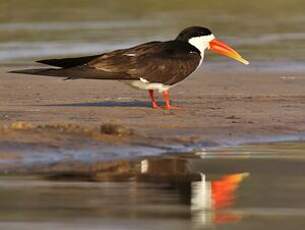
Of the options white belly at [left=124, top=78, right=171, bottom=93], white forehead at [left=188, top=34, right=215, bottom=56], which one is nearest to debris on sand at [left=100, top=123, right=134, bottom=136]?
white belly at [left=124, top=78, right=171, bottom=93]

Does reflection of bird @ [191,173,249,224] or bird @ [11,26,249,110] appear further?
bird @ [11,26,249,110]

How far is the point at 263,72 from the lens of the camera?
21.5 m

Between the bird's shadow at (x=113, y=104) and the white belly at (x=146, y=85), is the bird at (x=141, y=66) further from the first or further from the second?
the bird's shadow at (x=113, y=104)

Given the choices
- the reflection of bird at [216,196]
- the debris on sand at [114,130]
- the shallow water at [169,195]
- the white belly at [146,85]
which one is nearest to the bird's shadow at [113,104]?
the white belly at [146,85]

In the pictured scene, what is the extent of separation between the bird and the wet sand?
382mm

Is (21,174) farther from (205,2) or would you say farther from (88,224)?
(205,2)

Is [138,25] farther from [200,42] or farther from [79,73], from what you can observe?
[79,73]

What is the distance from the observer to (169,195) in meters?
10.7

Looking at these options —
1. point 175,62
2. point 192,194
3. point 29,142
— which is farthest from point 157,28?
point 192,194

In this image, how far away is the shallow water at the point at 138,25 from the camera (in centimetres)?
2445

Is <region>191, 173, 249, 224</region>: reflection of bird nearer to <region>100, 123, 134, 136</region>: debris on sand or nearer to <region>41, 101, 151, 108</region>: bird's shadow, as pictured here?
<region>100, 123, 134, 136</region>: debris on sand

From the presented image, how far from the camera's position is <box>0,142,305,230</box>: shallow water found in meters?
9.55

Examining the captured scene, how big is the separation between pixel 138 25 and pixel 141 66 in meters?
12.7

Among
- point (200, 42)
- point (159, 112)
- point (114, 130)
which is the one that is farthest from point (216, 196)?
point (200, 42)
